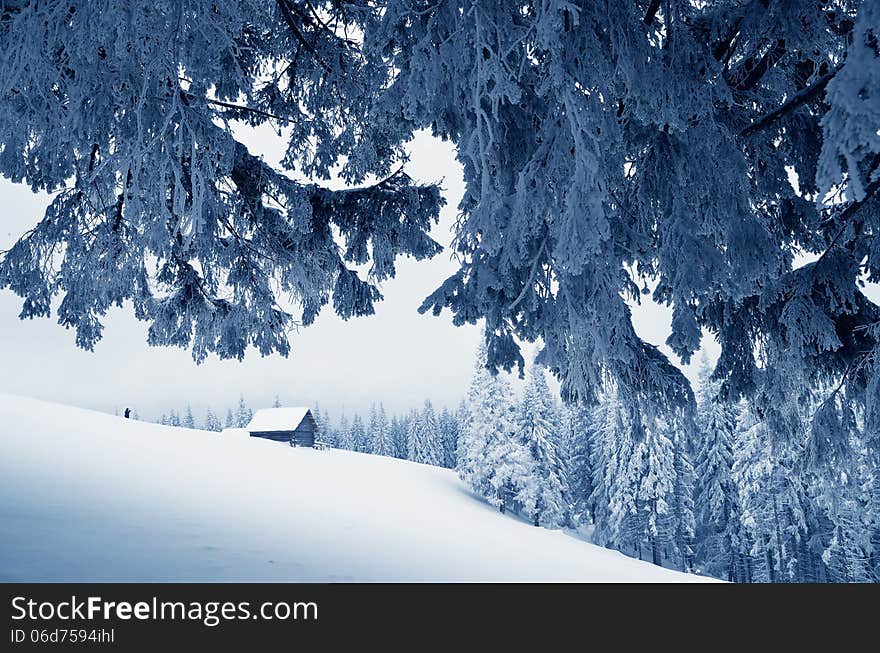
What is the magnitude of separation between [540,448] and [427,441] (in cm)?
2802

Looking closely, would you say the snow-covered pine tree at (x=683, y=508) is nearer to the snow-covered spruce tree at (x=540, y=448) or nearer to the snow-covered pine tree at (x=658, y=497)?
the snow-covered pine tree at (x=658, y=497)

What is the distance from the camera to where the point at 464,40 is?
8.71 feet

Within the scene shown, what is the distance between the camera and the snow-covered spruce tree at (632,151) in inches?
95.7

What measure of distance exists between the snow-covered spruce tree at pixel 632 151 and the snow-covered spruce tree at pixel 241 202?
1337 millimetres

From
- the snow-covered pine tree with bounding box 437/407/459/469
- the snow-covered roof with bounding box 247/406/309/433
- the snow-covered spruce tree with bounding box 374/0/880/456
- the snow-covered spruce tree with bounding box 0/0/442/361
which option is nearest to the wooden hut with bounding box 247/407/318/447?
the snow-covered roof with bounding box 247/406/309/433

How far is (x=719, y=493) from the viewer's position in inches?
1150

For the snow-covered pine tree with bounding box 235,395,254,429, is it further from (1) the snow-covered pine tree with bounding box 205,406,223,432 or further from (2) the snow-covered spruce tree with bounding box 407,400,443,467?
(2) the snow-covered spruce tree with bounding box 407,400,443,467

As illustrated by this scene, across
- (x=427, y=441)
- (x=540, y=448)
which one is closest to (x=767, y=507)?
(x=540, y=448)

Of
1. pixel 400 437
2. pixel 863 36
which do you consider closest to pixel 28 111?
pixel 863 36

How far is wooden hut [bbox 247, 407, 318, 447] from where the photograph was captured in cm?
4106

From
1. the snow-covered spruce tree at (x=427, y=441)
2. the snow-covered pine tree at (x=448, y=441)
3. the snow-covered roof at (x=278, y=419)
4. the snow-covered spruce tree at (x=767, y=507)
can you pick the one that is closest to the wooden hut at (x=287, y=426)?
the snow-covered roof at (x=278, y=419)

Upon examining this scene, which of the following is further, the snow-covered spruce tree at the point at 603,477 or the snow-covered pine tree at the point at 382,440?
the snow-covered pine tree at the point at 382,440

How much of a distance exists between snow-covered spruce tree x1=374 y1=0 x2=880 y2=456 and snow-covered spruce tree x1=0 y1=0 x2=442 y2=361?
1.34 metres
